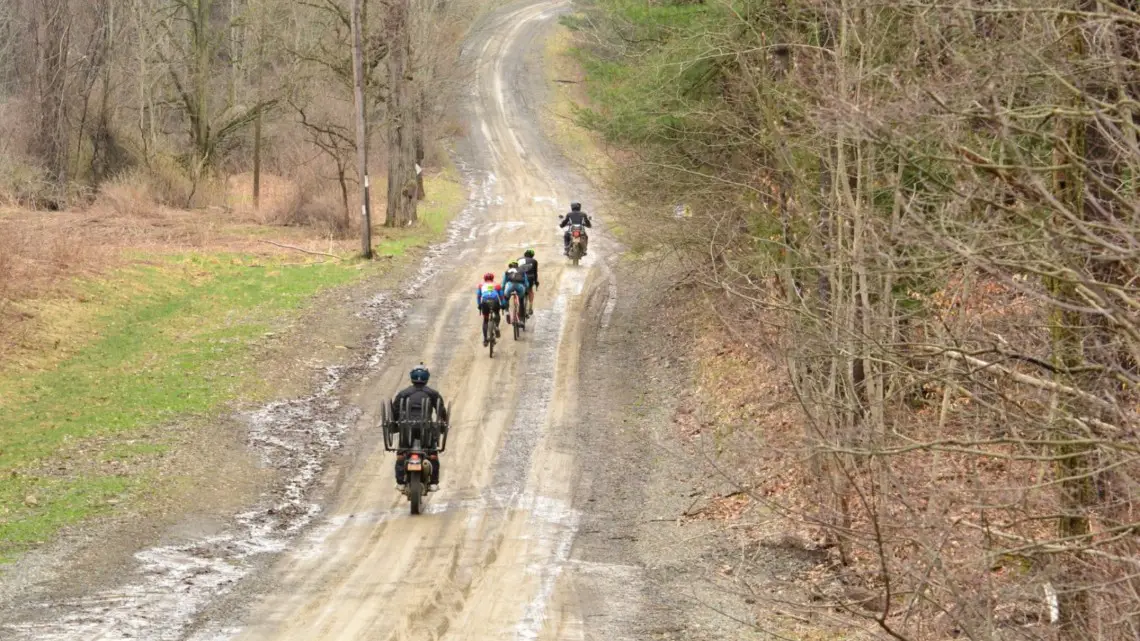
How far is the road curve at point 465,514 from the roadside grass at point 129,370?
2715 mm

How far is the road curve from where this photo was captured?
1223cm

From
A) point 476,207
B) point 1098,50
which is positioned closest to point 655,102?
point 1098,50

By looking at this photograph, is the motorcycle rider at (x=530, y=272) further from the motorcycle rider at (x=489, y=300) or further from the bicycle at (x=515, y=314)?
the motorcycle rider at (x=489, y=300)

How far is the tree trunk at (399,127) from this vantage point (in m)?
38.0

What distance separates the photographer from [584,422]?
21.2 meters

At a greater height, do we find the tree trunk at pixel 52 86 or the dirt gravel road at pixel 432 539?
the tree trunk at pixel 52 86

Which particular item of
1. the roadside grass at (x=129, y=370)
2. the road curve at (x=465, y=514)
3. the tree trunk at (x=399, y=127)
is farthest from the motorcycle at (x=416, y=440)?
the tree trunk at (x=399, y=127)

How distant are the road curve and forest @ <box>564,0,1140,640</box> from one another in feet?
9.33

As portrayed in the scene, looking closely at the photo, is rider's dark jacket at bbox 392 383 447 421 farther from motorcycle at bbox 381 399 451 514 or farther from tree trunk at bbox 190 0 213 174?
tree trunk at bbox 190 0 213 174

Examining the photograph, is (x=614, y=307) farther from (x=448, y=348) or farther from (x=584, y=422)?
(x=584, y=422)

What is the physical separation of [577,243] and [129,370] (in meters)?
14.9

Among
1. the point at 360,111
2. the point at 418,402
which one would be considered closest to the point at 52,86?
the point at 360,111

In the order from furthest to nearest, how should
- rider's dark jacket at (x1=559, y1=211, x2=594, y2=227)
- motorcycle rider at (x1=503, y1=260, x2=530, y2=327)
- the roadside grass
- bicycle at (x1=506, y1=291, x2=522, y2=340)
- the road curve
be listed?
1. rider's dark jacket at (x1=559, y1=211, x2=594, y2=227)
2. bicycle at (x1=506, y1=291, x2=522, y2=340)
3. motorcycle rider at (x1=503, y1=260, x2=530, y2=327)
4. the roadside grass
5. the road curve

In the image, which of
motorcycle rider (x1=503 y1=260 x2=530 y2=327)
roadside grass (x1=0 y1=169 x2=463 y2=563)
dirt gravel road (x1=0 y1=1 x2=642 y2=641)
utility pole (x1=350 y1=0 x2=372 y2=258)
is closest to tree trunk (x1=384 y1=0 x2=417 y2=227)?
utility pole (x1=350 y1=0 x2=372 y2=258)
